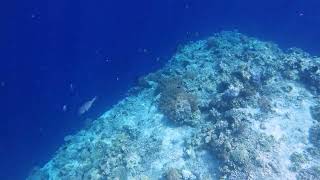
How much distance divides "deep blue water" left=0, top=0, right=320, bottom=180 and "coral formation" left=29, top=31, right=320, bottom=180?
16.5ft

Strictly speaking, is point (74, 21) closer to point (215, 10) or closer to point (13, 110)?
point (13, 110)

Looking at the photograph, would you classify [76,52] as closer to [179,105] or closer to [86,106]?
[86,106]

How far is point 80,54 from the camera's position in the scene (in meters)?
28.3

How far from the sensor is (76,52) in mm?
28531

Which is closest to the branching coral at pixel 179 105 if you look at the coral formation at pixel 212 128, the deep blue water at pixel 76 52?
the coral formation at pixel 212 128

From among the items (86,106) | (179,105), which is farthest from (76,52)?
(179,105)

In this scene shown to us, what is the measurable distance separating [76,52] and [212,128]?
1694 cm

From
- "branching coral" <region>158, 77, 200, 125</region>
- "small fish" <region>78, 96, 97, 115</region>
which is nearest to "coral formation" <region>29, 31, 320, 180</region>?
"branching coral" <region>158, 77, 200, 125</region>

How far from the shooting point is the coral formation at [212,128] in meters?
13.3

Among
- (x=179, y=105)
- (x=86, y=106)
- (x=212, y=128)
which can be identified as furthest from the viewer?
(x=86, y=106)

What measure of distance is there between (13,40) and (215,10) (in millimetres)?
19698

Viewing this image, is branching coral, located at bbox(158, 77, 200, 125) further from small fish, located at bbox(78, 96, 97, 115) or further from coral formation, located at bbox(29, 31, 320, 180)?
small fish, located at bbox(78, 96, 97, 115)

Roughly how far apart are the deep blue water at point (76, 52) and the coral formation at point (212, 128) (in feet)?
16.5

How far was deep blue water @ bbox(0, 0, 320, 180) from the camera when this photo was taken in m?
24.8
